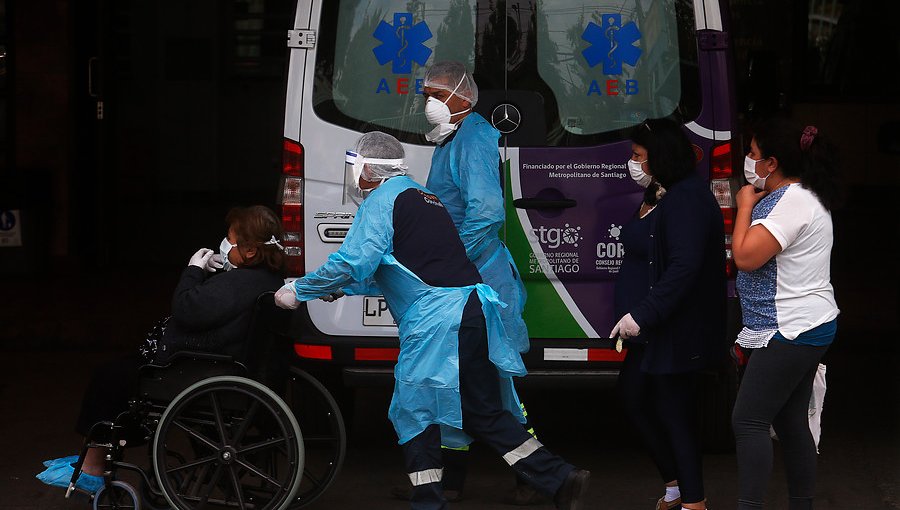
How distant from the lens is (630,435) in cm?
758

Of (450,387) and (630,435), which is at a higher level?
(450,387)

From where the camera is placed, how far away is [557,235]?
6152 millimetres

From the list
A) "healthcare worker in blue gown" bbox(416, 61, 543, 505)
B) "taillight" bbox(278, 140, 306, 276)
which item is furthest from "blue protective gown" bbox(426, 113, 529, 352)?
"taillight" bbox(278, 140, 306, 276)

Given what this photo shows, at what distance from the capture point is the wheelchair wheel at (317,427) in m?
5.70

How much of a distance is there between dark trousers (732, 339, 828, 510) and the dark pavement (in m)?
0.98

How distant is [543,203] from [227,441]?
1.66 meters

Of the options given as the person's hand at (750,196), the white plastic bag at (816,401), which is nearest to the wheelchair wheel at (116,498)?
the white plastic bag at (816,401)

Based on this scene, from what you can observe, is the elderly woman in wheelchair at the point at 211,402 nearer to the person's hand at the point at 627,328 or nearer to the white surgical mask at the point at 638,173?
the person's hand at the point at 627,328

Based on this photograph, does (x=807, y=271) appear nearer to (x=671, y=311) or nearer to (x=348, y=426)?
(x=671, y=311)

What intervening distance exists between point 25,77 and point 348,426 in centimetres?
703

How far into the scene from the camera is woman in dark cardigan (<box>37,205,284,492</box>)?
5.60 metres

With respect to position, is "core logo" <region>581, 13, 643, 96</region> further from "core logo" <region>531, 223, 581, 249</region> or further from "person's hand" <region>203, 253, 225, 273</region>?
"person's hand" <region>203, 253, 225, 273</region>

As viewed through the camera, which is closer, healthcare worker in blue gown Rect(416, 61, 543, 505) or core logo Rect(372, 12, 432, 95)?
healthcare worker in blue gown Rect(416, 61, 543, 505)

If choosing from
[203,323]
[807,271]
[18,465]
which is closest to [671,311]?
[807,271]
